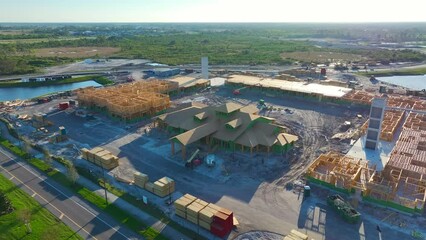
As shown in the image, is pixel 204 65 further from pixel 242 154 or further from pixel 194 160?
pixel 194 160

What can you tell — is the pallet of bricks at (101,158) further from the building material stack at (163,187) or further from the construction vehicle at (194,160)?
the construction vehicle at (194,160)

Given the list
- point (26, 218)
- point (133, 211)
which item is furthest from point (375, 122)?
point (26, 218)

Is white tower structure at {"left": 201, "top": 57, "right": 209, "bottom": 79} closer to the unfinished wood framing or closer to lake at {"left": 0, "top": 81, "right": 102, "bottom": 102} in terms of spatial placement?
lake at {"left": 0, "top": 81, "right": 102, "bottom": 102}

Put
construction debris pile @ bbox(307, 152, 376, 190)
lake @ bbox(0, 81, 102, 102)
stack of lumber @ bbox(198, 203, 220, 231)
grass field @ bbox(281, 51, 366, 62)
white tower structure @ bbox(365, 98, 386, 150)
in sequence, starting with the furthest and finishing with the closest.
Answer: grass field @ bbox(281, 51, 366, 62)
lake @ bbox(0, 81, 102, 102)
white tower structure @ bbox(365, 98, 386, 150)
construction debris pile @ bbox(307, 152, 376, 190)
stack of lumber @ bbox(198, 203, 220, 231)

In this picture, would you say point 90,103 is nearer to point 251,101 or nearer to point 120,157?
point 120,157

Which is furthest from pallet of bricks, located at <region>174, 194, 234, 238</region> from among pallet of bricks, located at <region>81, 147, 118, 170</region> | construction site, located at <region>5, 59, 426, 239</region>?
pallet of bricks, located at <region>81, 147, 118, 170</region>
